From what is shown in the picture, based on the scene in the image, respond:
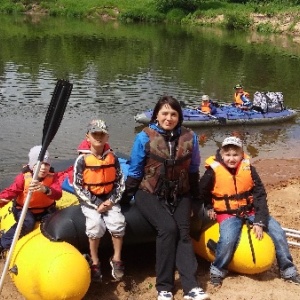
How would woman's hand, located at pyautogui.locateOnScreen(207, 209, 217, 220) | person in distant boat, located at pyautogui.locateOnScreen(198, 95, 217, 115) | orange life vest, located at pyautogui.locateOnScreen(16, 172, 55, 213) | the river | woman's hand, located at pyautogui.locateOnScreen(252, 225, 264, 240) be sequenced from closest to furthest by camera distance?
woman's hand, located at pyautogui.locateOnScreen(252, 225, 264, 240) < orange life vest, located at pyautogui.locateOnScreen(16, 172, 55, 213) < woman's hand, located at pyautogui.locateOnScreen(207, 209, 217, 220) < the river < person in distant boat, located at pyautogui.locateOnScreen(198, 95, 217, 115)

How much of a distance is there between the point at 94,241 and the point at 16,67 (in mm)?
17268

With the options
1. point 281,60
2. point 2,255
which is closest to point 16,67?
point 281,60

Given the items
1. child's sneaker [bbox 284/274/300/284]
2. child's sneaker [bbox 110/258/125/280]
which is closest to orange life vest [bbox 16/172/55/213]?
child's sneaker [bbox 110/258/125/280]

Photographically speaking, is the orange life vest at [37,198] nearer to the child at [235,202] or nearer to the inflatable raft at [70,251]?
the inflatable raft at [70,251]

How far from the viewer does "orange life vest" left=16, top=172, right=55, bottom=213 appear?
186 inches

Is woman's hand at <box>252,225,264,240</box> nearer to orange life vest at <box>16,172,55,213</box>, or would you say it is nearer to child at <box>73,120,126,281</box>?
child at <box>73,120,126,281</box>

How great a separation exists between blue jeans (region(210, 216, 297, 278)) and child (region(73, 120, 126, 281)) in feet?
2.98

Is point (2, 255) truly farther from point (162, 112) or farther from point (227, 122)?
point (227, 122)

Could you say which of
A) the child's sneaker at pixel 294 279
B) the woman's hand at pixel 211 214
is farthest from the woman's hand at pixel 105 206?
the child's sneaker at pixel 294 279

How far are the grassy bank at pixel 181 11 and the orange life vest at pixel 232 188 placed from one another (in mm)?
38230

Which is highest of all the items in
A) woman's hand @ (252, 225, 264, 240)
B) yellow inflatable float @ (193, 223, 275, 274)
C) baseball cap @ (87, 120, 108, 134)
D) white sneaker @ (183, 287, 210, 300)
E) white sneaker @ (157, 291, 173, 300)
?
baseball cap @ (87, 120, 108, 134)

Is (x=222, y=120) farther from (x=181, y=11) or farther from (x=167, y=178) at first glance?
(x=181, y=11)

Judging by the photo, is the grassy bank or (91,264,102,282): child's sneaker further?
the grassy bank

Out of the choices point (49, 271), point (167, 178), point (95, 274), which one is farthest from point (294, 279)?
point (49, 271)
